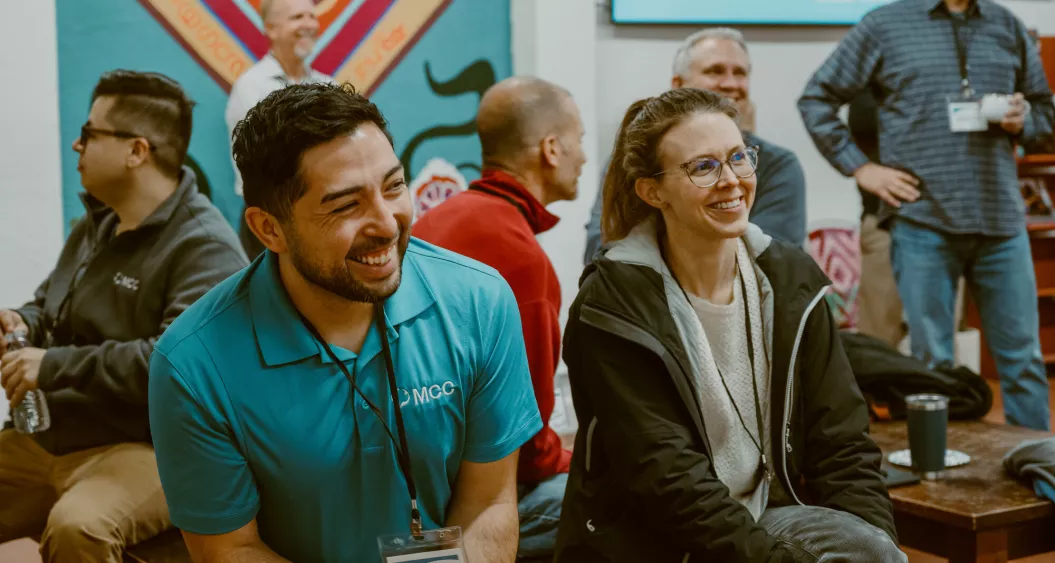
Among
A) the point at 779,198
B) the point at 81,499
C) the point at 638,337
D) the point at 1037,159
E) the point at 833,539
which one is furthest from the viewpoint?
the point at 1037,159

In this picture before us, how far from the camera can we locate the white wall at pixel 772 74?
5.13 metres

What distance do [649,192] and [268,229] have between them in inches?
32.8

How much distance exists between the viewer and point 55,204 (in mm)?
3961

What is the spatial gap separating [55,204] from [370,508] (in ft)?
9.26

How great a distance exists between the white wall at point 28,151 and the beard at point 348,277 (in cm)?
273

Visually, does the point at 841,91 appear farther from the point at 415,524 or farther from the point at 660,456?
the point at 415,524

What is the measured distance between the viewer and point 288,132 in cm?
155

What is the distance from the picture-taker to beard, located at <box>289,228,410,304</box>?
1.58 m

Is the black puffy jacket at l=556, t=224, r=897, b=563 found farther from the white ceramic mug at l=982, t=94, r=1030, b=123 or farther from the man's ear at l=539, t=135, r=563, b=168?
the white ceramic mug at l=982, t=94, r=1030, b=123

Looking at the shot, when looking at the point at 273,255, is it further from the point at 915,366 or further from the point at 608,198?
the point at 915,366

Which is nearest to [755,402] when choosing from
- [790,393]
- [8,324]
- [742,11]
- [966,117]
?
[790,393]

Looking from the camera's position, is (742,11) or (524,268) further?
(742,11)

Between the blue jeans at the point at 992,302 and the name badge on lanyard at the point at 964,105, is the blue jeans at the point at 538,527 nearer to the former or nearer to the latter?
the blue jeans at the point at 992,302

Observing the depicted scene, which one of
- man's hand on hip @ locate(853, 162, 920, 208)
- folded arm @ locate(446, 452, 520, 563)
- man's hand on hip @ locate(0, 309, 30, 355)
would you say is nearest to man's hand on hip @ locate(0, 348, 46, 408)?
man's hand on hip @ locate(0, 309, 30, 355)
